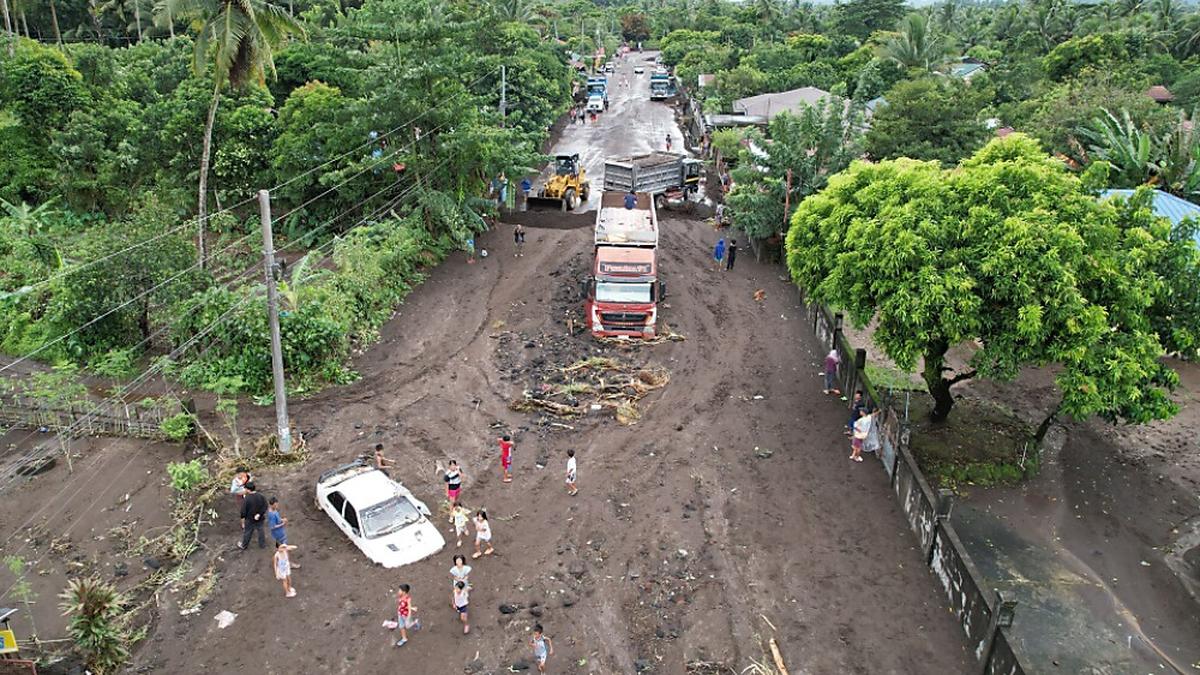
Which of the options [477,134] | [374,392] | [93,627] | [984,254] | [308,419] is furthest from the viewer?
[477,134]

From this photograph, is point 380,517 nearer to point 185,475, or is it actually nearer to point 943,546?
point 185,475

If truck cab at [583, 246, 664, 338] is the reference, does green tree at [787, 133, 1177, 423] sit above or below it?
above

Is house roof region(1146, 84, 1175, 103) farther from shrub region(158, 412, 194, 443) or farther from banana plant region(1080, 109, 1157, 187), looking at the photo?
shrub region(158, 412, 194, 443)

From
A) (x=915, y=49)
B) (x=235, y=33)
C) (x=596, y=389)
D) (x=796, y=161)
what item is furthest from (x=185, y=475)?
(x=915, y=49)

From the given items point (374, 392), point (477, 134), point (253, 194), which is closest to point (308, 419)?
point (374, 392)

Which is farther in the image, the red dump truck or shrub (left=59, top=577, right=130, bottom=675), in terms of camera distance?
the red dump truck

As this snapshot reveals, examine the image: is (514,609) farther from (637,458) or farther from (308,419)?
(308,419)

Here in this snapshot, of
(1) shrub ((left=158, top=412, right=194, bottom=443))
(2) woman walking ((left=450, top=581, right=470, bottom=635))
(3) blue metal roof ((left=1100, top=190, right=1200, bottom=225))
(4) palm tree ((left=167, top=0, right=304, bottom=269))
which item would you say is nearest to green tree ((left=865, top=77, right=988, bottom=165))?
(3) blue metal roof ((left=1100, top=190, right=1200, bottom=225))
